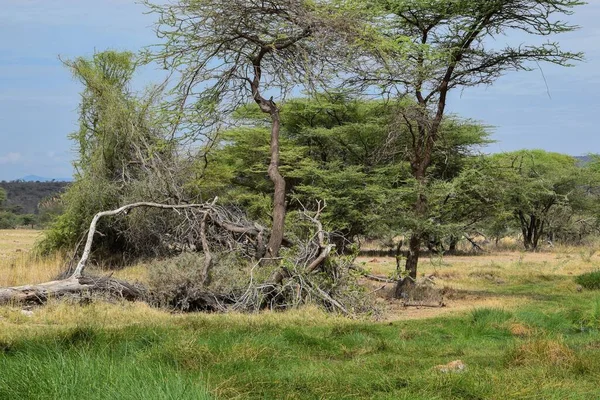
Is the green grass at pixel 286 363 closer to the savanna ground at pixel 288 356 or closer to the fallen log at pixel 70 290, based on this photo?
the savanna ground at pixel 288 356

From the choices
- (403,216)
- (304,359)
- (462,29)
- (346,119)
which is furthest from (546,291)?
(346,119)

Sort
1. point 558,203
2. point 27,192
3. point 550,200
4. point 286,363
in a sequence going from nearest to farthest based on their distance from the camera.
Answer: point 286,363
point 558,203
point 550,200
point 27,192

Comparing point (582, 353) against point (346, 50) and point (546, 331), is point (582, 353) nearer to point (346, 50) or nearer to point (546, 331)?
point (546, 331)

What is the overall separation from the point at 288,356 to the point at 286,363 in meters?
0.30

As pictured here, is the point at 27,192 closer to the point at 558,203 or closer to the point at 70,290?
the point at 558,203

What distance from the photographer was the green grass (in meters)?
4.13

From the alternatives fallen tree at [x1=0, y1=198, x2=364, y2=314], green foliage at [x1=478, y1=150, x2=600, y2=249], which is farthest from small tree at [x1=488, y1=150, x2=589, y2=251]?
fallen tree at [x1=0, y1=198, x2=364, y2=314]

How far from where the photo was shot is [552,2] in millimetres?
14586

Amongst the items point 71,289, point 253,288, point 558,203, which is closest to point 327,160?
point 558,203

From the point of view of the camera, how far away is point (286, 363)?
234 inches

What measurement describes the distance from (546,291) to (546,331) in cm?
782

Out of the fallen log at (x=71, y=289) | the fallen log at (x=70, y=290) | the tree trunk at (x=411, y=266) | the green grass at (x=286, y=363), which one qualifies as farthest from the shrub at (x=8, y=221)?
the green grass at (x=286, y=363)

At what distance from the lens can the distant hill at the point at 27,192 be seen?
72.9 meters

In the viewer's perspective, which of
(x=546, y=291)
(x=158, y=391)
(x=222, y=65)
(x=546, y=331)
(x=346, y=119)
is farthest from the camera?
(x=346, y=119)
